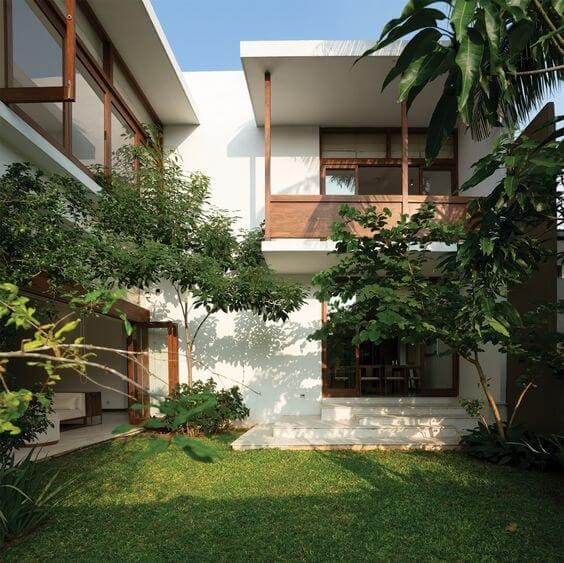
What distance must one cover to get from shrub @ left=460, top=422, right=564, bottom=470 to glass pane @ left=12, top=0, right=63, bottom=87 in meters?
7.06

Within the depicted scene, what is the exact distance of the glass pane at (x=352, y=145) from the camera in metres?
9.06

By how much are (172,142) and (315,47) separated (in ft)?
12.2

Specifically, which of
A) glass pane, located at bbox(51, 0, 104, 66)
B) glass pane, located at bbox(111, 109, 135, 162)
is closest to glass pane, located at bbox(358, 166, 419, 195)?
glass pane, located at bbox(111, 109, 135, 162)

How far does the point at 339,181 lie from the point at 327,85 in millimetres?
2003

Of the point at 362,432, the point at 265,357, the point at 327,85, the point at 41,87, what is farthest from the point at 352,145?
the point at 41,87

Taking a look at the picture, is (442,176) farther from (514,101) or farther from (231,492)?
(231,492)

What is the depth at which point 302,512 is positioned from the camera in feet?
13.5

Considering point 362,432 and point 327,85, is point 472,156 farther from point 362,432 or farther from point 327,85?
point 362,432

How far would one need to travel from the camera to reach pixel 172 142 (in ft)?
30.2

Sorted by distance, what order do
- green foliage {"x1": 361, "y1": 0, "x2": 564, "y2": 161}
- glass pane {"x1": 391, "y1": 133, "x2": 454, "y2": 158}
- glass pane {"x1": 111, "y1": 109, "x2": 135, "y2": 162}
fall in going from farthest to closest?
1. glass pane {"x1": 391, "y1": 133, "x2": 454, "y2": 158}
2. glass pane {"x1": 111, "y1": 109, "x2": 135, "y2": 162}
3. green foliage {"x1": 361, "y1": 0, "x2": 564, "y2": 161}

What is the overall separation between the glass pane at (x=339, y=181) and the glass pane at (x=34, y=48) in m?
5.09

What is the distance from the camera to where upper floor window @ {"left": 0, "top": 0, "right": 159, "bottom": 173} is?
4707 mm

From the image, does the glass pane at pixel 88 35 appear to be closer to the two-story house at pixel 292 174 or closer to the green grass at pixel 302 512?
the two-story house at pixel 292 174

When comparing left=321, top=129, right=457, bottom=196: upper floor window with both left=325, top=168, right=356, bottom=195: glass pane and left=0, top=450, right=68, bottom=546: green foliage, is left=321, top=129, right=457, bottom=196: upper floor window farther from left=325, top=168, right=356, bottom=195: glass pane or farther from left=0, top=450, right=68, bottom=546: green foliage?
left=0, top=450, right=68, bottom=546: green foliage
